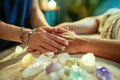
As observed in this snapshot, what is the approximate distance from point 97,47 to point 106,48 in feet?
0.13

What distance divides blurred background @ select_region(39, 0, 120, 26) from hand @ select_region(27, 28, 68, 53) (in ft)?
3.54

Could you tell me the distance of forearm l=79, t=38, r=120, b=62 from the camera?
3.19 ft

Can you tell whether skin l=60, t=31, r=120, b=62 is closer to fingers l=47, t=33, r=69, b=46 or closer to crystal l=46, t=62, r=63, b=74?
fingers l=47, t=33, r=69, b=46

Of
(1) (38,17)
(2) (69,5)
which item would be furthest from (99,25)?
(2) (69,5)

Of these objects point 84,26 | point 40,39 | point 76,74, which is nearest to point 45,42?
point 40,39

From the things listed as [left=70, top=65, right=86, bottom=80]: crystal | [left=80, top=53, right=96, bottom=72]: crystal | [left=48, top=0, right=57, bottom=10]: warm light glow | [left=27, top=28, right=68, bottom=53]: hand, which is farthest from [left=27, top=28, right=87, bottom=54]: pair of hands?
[left=48, top=0, right=57, bottom=10]: warm light glow

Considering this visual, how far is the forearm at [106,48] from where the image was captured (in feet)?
3.19

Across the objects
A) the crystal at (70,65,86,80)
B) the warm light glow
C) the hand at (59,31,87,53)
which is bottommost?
the crystal at (70,65,86,80)

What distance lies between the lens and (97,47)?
0.99 meters

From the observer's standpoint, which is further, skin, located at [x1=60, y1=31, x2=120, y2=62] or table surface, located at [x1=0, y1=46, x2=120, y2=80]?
skin, located at [x1=60, y1=31, x2=120, y2=62]

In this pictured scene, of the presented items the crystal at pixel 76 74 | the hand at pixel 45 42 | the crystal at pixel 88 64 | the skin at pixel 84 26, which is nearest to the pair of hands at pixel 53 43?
the hand at pixel 45 42

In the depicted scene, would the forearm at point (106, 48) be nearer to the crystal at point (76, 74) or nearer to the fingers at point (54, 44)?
the fingers at point (54, 44)

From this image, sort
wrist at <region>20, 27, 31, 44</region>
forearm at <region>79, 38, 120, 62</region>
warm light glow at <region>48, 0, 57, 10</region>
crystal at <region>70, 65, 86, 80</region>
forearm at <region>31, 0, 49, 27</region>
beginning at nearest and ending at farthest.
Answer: crystal at <region>70, 65, 86, 80</region> → forearm at <region>79, 38, 120, 62</region> → wrist at <region>20, 27, 31, 44</region> → forearm at <region>31, 0, 49, 27</region> → warm light glow at <region>48, 0, 57, 10</region>

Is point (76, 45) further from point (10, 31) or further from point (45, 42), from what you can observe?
point (10, 31)
